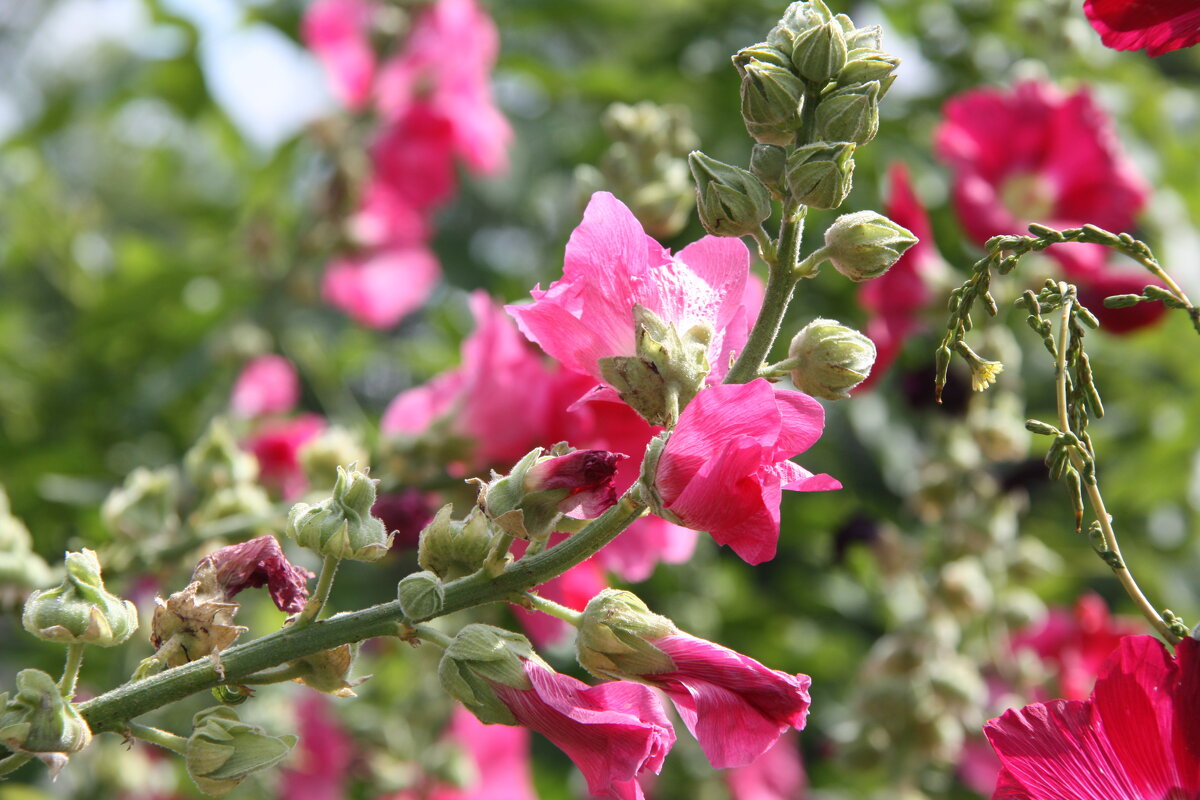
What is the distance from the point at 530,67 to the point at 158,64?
2.38ft

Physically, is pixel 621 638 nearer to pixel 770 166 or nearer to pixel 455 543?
pixel 455 543

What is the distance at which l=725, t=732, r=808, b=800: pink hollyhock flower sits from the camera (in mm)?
2020

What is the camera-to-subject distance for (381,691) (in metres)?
2.17

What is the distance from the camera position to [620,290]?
76 centimetres

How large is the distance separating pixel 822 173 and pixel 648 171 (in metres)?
0.56

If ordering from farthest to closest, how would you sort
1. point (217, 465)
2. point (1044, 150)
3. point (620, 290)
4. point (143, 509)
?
point (1044, 150), point (217, 465), point (143, 509), point (620, 290)

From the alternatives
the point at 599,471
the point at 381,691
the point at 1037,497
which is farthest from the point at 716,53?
the point at 599,471

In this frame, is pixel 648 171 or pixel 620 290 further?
pixel 648 171

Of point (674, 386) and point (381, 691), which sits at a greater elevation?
point (674, 386)

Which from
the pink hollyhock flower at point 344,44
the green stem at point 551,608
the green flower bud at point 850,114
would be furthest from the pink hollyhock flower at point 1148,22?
the pink hollyhock flower at point 344,44

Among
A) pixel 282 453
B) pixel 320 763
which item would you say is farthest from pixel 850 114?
pixel 320 763

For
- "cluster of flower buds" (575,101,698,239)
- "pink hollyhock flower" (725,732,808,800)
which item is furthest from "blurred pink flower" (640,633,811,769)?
"pink hollyhock flower" (725,732,808,800)

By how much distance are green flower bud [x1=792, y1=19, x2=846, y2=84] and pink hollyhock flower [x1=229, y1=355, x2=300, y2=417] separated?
1.54m

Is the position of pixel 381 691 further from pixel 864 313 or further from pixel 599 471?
pixel 599 471
